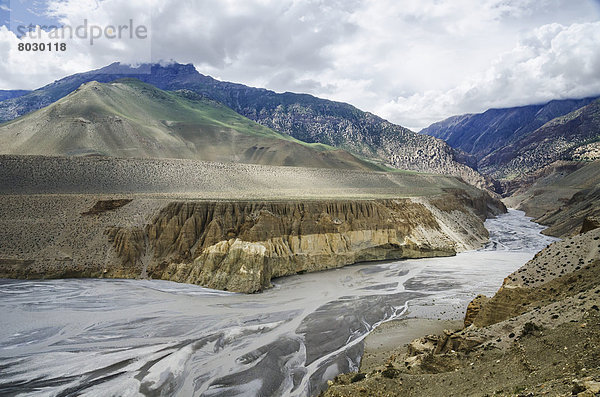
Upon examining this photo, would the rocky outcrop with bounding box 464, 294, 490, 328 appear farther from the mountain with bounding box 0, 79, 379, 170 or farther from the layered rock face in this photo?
the mountain with bounding box 0, 79, 379, 170

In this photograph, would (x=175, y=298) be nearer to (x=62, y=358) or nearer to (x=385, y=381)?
(x=62, y=358)

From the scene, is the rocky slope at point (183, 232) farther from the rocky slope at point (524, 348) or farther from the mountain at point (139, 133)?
the mountain at point (139, 133)

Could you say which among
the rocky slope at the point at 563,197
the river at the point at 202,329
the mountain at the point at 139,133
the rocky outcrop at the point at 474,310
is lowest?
the river at the point at 202,329

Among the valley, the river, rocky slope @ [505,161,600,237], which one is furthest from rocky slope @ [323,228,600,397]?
rocky slope @ [505,161,600,237]

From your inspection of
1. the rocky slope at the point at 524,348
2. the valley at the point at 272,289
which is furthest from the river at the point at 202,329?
the rocky slope at the point at 524,348

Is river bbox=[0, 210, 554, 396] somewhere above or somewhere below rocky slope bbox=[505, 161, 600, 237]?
below

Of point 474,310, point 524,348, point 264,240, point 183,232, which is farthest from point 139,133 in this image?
point 524,348
